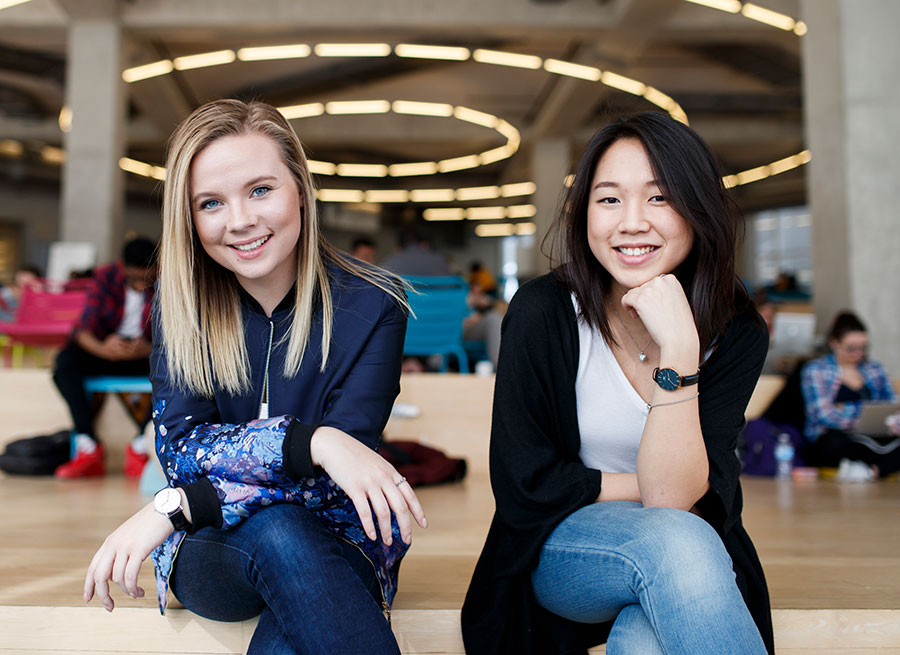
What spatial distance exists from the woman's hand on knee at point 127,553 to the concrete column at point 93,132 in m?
7.29

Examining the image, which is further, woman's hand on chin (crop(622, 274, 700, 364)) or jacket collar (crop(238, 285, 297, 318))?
jacket collar (crop(238, 285, 297, 318))

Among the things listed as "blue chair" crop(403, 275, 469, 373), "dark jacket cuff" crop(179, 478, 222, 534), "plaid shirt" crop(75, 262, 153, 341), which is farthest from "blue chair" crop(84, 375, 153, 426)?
"dark jacket cuff" crop(179, 478, 222, 534)

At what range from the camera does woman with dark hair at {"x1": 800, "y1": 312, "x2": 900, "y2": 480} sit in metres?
3.65

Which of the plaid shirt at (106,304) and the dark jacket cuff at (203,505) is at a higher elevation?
the plaid shirt at (106,304)

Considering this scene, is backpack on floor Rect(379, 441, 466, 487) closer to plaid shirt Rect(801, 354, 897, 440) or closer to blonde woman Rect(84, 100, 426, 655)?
blonde woman Rect(84, 100, 426, 655)

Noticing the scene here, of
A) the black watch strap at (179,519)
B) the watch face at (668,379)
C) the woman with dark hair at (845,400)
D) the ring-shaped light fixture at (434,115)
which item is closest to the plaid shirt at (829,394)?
the woman with dark hair at (845,400)

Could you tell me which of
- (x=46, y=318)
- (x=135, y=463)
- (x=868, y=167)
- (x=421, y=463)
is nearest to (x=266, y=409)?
(x=421, y=463)

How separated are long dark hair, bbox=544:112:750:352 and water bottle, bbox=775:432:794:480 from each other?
2.63m

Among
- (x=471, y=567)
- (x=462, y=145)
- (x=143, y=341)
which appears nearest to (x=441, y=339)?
(x=143, y=341)

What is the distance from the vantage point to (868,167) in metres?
4.84

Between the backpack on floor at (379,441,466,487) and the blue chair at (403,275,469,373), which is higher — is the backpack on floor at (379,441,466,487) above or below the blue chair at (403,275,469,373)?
below

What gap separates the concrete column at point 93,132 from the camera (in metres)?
7.73

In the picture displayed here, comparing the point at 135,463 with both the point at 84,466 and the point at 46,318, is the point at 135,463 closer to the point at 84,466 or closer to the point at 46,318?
the point at 84,466

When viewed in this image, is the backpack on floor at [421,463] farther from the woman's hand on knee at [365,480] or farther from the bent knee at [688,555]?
the bent knee at [688,555]
